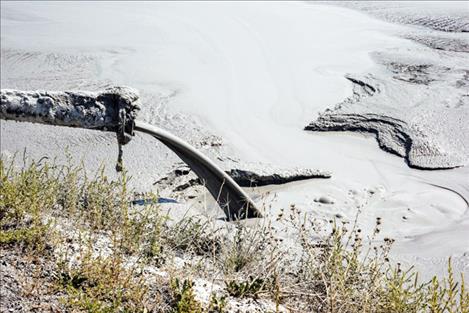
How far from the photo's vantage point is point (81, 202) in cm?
332

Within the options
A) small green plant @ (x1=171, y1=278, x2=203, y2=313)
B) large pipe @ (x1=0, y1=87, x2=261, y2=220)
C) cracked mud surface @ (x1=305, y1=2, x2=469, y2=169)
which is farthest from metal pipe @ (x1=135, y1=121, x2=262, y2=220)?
cracked mud surface @ (x1=305, y1=2, x2=469, y2=169)

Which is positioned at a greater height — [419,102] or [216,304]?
[419,102]

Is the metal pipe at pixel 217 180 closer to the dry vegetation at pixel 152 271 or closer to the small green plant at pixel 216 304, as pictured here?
the dry vegetation at pixel 152 271

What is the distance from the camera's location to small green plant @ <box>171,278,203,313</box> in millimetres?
2262

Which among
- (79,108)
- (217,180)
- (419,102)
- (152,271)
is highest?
(79,108)

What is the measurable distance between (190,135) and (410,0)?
4.18 metres

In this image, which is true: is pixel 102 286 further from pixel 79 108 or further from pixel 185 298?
pixel 79 108

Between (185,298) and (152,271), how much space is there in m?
0.37

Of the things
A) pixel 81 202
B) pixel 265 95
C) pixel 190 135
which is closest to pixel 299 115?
pixel 265 95

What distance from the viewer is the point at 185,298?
2.32 m

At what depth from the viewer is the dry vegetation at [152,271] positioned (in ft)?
7.70

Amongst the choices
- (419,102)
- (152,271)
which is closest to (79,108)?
(152,271)

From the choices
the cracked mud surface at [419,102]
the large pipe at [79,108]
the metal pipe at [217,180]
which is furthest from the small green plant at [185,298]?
the cracked mud surface at [419,102]

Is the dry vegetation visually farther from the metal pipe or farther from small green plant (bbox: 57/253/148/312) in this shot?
the metal pipe
